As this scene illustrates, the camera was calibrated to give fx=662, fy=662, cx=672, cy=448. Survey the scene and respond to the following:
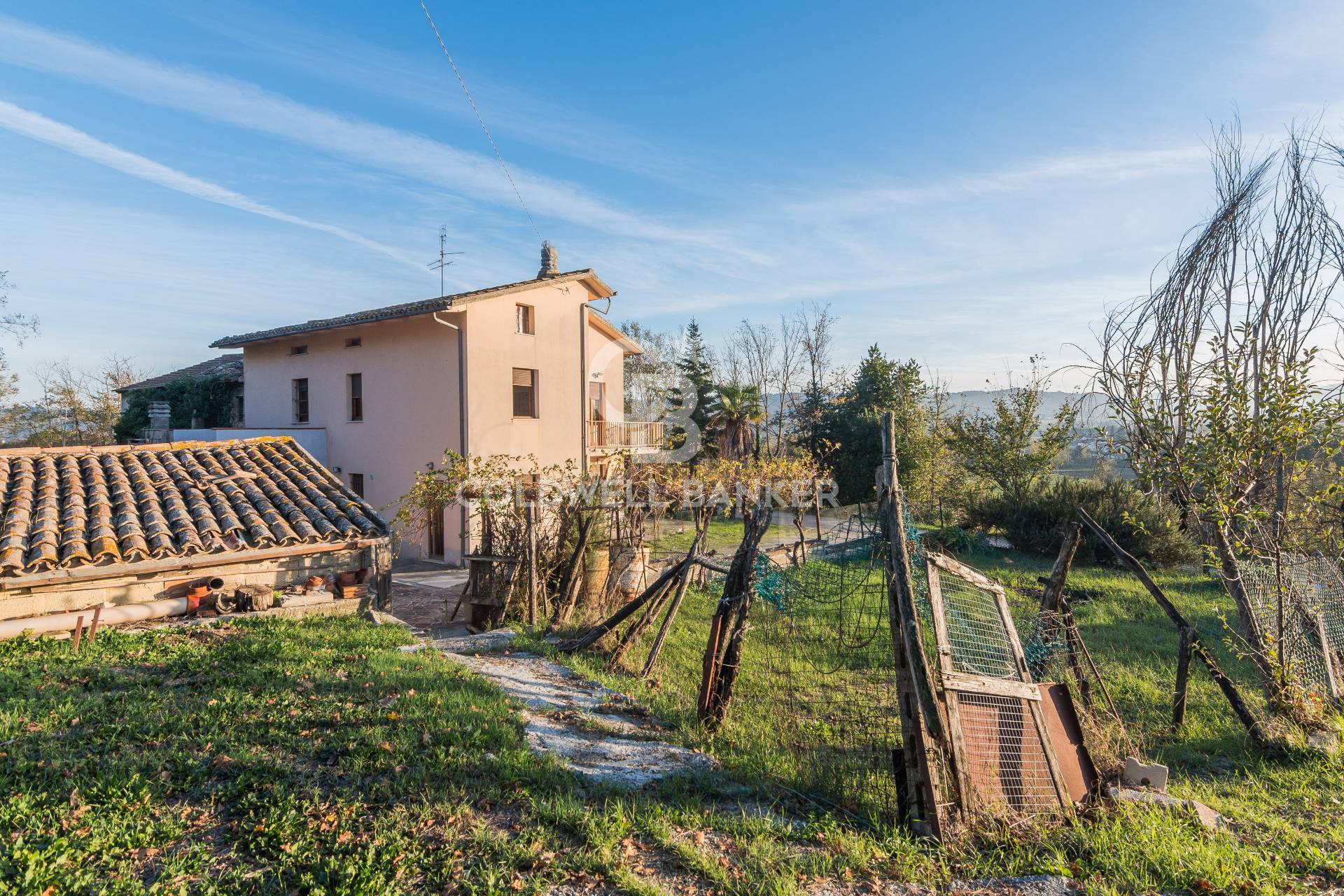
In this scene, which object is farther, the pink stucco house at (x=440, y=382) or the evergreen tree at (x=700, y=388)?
the evergreen tree at (x=700, y=388)

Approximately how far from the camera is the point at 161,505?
8.27 m

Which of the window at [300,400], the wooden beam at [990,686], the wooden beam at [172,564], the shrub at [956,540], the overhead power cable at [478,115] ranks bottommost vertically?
the shrub at [956,540]

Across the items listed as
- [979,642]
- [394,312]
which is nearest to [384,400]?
[394,312]

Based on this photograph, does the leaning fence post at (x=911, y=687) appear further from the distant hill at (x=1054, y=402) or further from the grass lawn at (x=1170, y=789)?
the distant hill at (x=1054, y=402)

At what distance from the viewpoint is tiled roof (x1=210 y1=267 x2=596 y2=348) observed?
578 inches

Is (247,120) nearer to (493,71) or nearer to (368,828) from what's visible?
(493,71)

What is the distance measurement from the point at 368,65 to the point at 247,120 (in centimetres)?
318

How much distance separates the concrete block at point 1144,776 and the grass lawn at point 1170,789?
12 cm

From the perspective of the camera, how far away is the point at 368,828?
315 cm

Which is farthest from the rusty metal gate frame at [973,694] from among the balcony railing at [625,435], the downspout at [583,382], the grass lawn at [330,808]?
the balcony railing at [625,435]

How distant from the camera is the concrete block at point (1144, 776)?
414cm

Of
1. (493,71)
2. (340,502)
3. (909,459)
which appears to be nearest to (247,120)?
(493,71)

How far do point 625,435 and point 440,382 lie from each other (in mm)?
7262

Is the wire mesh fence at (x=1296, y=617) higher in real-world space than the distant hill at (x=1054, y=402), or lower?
lower
